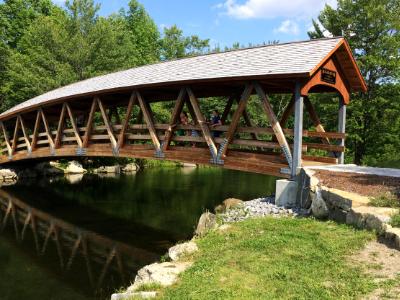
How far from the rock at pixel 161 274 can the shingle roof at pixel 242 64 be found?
6.12 meters

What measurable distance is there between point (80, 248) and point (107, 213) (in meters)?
4.74

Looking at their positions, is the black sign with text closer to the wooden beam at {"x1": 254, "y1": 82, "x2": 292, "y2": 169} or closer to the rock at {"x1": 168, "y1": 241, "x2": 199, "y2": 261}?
the wooden beam at {"x1": 254, "y1": 82, "x2": 292, "y2": 169}

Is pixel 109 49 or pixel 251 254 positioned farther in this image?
pixel 109 49

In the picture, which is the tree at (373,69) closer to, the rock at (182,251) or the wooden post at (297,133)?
the wooden post at (297,133)

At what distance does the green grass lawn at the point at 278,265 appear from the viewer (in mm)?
5033

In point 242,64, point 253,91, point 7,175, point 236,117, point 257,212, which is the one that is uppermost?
point 242,64

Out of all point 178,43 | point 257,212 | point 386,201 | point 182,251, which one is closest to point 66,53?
point 178,43

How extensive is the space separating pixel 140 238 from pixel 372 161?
13854 millimetres

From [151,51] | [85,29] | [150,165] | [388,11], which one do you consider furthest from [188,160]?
[151,51]

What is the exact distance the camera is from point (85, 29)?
38.2 m

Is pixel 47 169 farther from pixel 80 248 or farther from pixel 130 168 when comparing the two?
pixel 80 248

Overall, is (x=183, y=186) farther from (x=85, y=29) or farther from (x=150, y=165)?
(x=85, y=29)

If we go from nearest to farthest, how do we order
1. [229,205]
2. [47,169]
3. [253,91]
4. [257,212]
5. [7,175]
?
[257,212], [229,205], [253,91], [7,175], [47,169]

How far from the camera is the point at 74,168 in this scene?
29.5 meters
